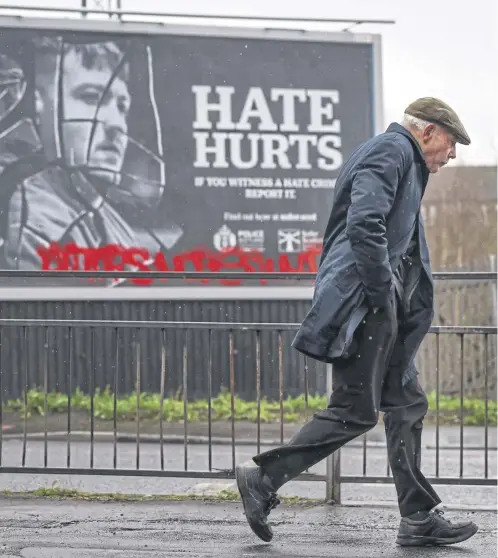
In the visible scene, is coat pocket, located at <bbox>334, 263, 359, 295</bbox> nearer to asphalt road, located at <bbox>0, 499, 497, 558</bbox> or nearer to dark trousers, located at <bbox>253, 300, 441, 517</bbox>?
dark trousers, located at <bbox>253, 300, 441, 517</bbox>

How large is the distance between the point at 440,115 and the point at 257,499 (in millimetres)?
1831

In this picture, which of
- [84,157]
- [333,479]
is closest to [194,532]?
[333,479]

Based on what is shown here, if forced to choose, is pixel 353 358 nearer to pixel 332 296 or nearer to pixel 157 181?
pixel 332 296

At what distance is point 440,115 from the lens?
205 inches

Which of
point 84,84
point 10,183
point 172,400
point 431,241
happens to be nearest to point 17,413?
point 172,400

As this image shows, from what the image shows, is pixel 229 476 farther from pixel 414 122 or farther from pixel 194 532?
pixel 414 122

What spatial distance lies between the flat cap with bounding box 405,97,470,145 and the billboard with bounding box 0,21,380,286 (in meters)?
8.39

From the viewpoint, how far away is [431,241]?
2005 cm

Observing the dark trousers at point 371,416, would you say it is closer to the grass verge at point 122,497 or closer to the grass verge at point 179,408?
the grass verge at point 122,497

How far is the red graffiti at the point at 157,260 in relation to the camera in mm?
13203

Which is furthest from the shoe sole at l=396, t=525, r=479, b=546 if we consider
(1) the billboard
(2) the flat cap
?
(1) the billboard

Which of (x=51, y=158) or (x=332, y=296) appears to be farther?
(x=51, y=158)

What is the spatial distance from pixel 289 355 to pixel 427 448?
2441 millimetres

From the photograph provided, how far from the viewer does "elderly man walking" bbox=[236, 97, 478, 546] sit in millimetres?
4973
